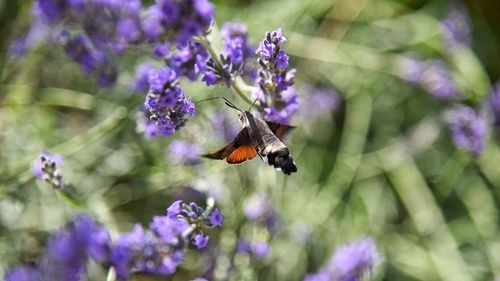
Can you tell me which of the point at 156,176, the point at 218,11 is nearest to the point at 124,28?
the point at 156,176

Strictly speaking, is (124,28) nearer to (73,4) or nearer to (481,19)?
(73,4)

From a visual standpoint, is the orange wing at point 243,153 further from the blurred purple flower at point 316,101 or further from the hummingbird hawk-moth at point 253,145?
the blurred purple flower at point 316,101

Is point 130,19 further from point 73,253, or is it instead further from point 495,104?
point 495,104

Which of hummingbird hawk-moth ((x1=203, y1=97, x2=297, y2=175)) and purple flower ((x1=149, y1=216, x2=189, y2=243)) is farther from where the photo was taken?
purple flower ((x1=149, y1=216, x2=189, y2=243))

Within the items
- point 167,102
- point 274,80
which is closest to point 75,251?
point 167,102

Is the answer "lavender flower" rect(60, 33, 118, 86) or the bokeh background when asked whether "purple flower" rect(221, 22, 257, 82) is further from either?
"lavender flower" rect(60, 33, 118, 86)

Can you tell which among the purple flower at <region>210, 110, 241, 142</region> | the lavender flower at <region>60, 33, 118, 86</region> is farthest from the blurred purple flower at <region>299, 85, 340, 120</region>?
the lavender flower at <region>60, 33, 118, 86</region>
